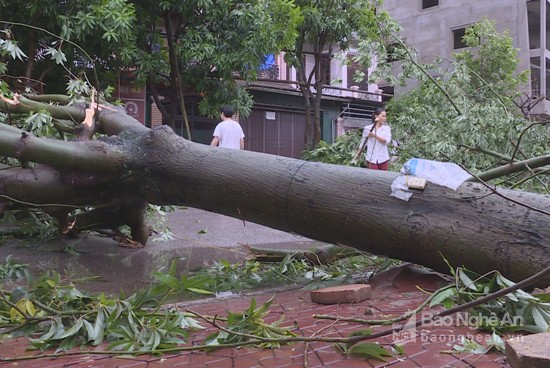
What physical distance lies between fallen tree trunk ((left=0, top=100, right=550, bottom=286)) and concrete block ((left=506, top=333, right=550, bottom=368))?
78cm

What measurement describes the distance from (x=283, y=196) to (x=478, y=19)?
2295 cm

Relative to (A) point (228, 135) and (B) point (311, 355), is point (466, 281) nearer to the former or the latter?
(B) point (311, 355)

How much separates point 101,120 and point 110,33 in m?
4.71

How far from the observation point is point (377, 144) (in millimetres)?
7160

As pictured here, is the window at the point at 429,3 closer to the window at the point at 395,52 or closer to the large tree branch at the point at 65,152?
the window at the point at 395,52

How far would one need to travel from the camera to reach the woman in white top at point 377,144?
703 cm

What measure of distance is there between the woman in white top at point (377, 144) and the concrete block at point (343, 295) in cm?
415

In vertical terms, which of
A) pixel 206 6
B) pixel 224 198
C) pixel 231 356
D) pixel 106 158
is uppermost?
pixel 206 6

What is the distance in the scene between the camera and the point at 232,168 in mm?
3479

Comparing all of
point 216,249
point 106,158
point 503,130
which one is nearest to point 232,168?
point 106,158

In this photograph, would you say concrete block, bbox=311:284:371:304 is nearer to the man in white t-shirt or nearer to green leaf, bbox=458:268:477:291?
green leaf, bbox=458:268:477:291

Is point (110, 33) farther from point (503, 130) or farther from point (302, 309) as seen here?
point (302, 309)

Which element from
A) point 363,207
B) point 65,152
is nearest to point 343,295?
point 363,207

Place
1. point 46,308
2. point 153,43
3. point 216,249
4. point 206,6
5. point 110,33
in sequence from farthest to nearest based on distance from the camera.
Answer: point 153,43 → point 206,6 → point 110,33 → point 216,249 → point 46,308
